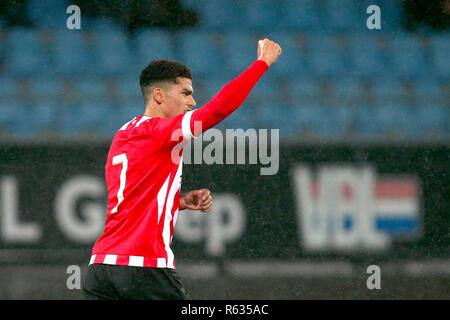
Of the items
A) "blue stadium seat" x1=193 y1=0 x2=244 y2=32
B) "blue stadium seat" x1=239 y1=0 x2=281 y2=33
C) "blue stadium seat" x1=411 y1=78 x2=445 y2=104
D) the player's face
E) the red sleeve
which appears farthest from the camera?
"blue stadium seat" x1=239 y1=0 x2=281 y2=33

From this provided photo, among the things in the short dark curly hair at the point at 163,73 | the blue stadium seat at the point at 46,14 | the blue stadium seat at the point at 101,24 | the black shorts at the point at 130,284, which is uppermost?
the blue stadium seat at the point at 46,14

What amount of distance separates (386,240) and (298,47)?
2.61 m

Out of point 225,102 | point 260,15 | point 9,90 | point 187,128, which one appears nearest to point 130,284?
point 187,128

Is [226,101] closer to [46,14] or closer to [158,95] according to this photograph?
[158,95]

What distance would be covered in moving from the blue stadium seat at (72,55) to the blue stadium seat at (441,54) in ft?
11.3

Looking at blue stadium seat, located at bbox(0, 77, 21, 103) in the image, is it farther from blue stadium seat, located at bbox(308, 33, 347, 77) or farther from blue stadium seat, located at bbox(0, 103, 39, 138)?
blue stadium seat, located at bbox(308, 33, 347, 77)

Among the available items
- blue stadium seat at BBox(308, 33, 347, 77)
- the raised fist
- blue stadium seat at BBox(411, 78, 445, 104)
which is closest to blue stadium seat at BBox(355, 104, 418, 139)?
blue stadium seat at BBox(411, 78, 445, 104)

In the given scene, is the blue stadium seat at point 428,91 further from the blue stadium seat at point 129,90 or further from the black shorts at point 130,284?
the black shorts at point 130,284

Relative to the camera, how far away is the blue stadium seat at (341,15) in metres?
7.36

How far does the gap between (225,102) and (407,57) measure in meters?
5.34

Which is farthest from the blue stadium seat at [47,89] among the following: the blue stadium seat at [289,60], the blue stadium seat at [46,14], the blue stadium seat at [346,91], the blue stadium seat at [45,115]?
the blue stadium seat at [346,91]

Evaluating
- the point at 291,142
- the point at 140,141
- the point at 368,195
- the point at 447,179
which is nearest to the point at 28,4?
the point at 291,142

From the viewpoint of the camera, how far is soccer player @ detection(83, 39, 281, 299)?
82.4 inches

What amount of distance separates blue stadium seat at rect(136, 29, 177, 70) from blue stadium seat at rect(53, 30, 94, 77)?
1.59ft
